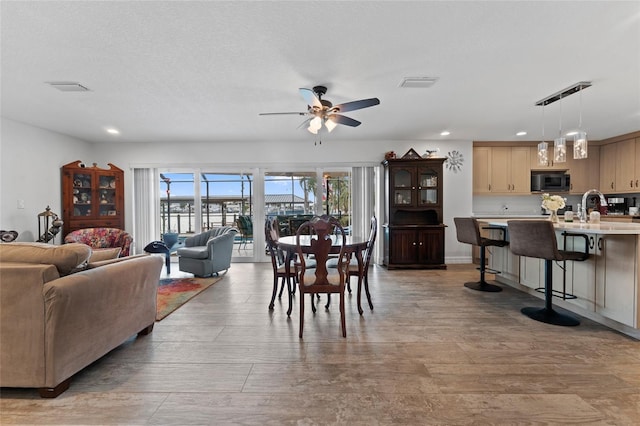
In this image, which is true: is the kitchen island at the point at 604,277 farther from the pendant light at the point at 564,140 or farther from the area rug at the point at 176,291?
the area rug at the point at 176,291

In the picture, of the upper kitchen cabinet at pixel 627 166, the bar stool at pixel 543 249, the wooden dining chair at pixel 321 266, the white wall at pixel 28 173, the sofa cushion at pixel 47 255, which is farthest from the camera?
the upper kitchen cabinet at pixel 627 166

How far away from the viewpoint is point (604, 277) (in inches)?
99.3

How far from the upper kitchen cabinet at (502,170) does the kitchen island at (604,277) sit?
285 cm

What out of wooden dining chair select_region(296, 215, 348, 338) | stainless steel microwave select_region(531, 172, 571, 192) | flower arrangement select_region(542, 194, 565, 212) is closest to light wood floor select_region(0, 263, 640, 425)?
wooden dining chair select_region(296, 215, 348, 338)

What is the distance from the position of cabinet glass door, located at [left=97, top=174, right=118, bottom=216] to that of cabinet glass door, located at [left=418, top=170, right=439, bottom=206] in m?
5.76

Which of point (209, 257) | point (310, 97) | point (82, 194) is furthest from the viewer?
point (82, 194)

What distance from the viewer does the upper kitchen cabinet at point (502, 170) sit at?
5.65 meters

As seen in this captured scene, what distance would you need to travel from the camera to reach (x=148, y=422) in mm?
1464

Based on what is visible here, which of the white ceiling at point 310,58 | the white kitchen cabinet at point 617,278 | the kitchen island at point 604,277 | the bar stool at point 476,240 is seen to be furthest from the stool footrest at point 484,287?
the white ceiling at point 310,58

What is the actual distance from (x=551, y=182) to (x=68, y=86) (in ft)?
25.6

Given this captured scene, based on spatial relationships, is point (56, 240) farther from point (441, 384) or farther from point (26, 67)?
point (441, 384)

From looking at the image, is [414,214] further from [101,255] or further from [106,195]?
[106,195]

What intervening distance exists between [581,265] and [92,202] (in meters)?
7.16

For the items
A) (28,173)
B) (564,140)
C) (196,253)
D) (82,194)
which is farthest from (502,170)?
(28,173)
